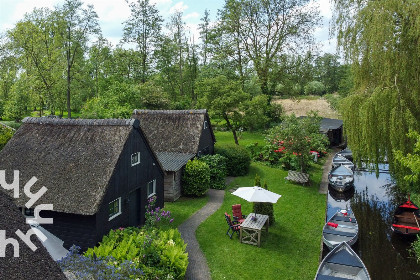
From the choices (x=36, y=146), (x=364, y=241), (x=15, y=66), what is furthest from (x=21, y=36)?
(x=364, y=241)

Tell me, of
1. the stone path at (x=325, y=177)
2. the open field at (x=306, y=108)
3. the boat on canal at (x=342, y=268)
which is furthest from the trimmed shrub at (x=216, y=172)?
the open field at (x=306, y=108)

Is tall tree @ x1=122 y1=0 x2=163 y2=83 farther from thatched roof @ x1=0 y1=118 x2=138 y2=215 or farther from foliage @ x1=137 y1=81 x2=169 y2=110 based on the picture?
thatched roof @ x1=0 y1=118 x2=138 y2=215

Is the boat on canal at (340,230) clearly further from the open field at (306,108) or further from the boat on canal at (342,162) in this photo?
the open field at (306,108)

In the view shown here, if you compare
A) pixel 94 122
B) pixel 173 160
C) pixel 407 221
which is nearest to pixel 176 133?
pixel 173 160

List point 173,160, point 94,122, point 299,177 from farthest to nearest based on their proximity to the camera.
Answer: point 299,177
point 173,160
point 94,122

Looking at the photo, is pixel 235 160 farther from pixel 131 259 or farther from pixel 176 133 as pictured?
pixel 131 259

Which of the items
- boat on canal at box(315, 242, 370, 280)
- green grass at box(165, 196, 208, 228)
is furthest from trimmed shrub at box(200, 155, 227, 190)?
boat on canal at box(315, 242, 370, 280)
